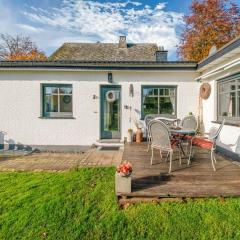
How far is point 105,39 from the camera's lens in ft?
73.2

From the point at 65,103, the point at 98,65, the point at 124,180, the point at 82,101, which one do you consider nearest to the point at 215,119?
the point at 98,65

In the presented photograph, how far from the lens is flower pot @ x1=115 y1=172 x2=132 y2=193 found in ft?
11.2

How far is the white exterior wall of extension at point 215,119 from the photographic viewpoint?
5.61m

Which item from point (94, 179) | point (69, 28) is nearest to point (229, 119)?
point (94, 179)

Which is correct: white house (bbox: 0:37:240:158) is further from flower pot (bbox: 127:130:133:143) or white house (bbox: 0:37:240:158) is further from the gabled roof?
the gabled roof

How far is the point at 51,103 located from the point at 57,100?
271mm

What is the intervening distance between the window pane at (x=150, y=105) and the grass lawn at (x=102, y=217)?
483 centimetres

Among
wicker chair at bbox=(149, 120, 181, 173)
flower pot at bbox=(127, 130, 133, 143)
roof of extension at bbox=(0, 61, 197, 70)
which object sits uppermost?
roof of extension at bbox=(0, 61, 197, 70)

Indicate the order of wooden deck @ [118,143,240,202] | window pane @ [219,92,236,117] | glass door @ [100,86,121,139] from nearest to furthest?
wooden deck @ [118,143,240,202]
window pane @ [219,92,236,117]
glass door @ [100,86,121,139]

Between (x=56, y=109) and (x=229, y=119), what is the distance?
19.5ft

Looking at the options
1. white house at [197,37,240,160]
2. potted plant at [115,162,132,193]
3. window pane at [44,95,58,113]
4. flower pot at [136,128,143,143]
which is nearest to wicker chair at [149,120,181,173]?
potted plant at [115,162,132,193]

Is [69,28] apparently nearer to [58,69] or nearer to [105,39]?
[105,39]

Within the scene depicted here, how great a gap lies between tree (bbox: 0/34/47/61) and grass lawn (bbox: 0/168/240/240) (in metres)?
25.3

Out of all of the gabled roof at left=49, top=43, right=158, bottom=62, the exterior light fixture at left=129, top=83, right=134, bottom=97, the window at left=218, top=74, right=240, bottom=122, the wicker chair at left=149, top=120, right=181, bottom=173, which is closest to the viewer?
the wicker chair at left=149, top=120, right=181, bottom=173
